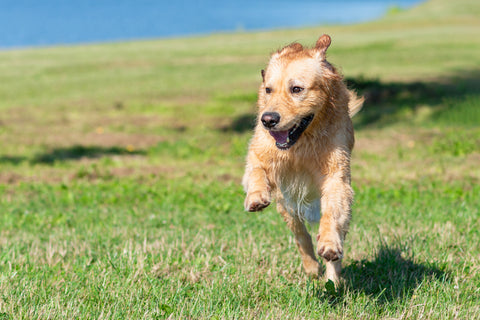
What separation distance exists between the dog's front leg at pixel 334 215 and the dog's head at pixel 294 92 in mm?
440

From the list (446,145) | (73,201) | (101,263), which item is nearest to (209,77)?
(446,145)

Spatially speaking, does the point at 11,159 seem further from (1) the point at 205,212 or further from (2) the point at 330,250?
(2) the point at 330,250

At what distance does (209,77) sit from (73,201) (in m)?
19.0

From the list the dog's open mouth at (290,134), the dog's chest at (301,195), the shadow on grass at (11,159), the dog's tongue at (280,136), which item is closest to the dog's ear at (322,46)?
the dog's open mouth at (290,134)

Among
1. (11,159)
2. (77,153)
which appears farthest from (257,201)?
(77,153)

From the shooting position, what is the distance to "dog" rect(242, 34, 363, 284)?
170 inches

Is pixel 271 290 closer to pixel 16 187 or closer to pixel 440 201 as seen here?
pixel 440 201

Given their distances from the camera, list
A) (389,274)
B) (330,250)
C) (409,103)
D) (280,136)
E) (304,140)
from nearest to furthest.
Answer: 1. (330,250)
2. (280,136)
3. (304,140)
4. (389,274)
5. (409,103)

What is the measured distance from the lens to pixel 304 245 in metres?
5.20

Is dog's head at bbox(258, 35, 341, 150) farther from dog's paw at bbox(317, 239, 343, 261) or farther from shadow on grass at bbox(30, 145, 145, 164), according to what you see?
shadow on grass at bbox(30, 145, 145, 164)

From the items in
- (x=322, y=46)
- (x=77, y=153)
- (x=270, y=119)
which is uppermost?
(x=322, y=46)

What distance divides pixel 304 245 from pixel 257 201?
3.96ft

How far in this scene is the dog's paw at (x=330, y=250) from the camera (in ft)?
12.8

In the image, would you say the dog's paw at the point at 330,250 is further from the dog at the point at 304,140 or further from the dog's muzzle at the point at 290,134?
the dog's muzzle at the point at 290,134
